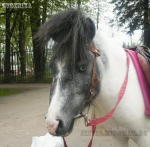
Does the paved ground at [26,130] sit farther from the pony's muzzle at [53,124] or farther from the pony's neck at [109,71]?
the pony's muzzle at [53,124]

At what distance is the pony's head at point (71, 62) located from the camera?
1356mm

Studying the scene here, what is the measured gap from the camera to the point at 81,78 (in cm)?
142

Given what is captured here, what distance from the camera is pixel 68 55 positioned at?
1.41 m

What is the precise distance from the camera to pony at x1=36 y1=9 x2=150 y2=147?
1.35m

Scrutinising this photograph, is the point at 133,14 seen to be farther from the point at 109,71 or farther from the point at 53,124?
the point at 53,124

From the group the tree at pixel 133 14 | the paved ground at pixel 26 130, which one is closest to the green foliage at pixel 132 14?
the tree at pixel 133 14

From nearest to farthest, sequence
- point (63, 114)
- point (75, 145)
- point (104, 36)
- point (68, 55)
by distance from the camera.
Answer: point (63, 114)
point (68, 55)
point (104, 36)
point (75, 145)

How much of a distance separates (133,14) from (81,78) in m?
13.7

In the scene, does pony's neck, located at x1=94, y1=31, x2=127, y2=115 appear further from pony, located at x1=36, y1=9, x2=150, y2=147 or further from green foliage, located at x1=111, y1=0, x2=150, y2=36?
green foliage, located at x1=111, y1=0, x2=150, y2=36

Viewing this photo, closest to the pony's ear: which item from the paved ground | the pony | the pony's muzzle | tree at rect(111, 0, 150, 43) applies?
the pony

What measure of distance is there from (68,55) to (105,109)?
717mm

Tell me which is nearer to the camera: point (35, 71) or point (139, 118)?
point (139, 118)

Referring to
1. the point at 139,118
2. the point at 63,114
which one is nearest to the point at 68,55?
the point at 63,114

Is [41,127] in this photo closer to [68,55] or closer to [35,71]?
[68,55]
